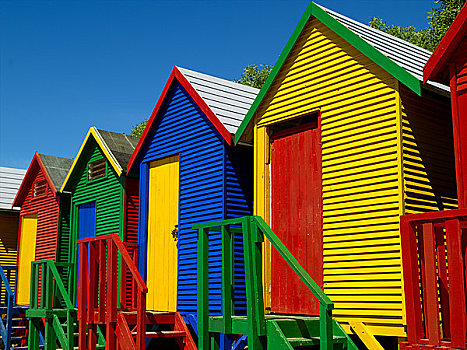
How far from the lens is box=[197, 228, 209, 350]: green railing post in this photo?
8.16 metres

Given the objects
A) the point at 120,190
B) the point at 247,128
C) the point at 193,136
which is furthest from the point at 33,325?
the point at 247,128

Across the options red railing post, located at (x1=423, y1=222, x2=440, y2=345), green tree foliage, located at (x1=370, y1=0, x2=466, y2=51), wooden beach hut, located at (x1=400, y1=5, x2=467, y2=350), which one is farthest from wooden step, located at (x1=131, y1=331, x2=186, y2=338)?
green tree foliage, located at (x1=370, y1=0, x2=466, y2=51)

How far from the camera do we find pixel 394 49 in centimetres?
969

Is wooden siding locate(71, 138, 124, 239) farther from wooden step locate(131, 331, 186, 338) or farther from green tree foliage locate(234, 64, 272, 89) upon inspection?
green tree foliage locate(234, 64, 272, 89)

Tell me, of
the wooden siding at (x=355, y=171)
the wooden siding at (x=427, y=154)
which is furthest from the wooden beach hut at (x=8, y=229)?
the wooden siding at (x=427, y=154)

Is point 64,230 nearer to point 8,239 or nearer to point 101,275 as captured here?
point 8,239

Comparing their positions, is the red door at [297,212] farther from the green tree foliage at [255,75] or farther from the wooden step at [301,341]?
the green tree foliage at [255,75]

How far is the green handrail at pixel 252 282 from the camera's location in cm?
688

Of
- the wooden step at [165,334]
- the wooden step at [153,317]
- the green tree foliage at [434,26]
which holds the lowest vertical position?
the wooden step at [165,334]

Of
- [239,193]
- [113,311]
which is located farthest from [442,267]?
[113,311]

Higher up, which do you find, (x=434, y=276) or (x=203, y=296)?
(x=434, y=276)

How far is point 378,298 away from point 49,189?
1334 centimetres

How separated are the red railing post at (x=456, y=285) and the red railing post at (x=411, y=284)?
1.47ft

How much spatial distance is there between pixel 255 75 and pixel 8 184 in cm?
2735
